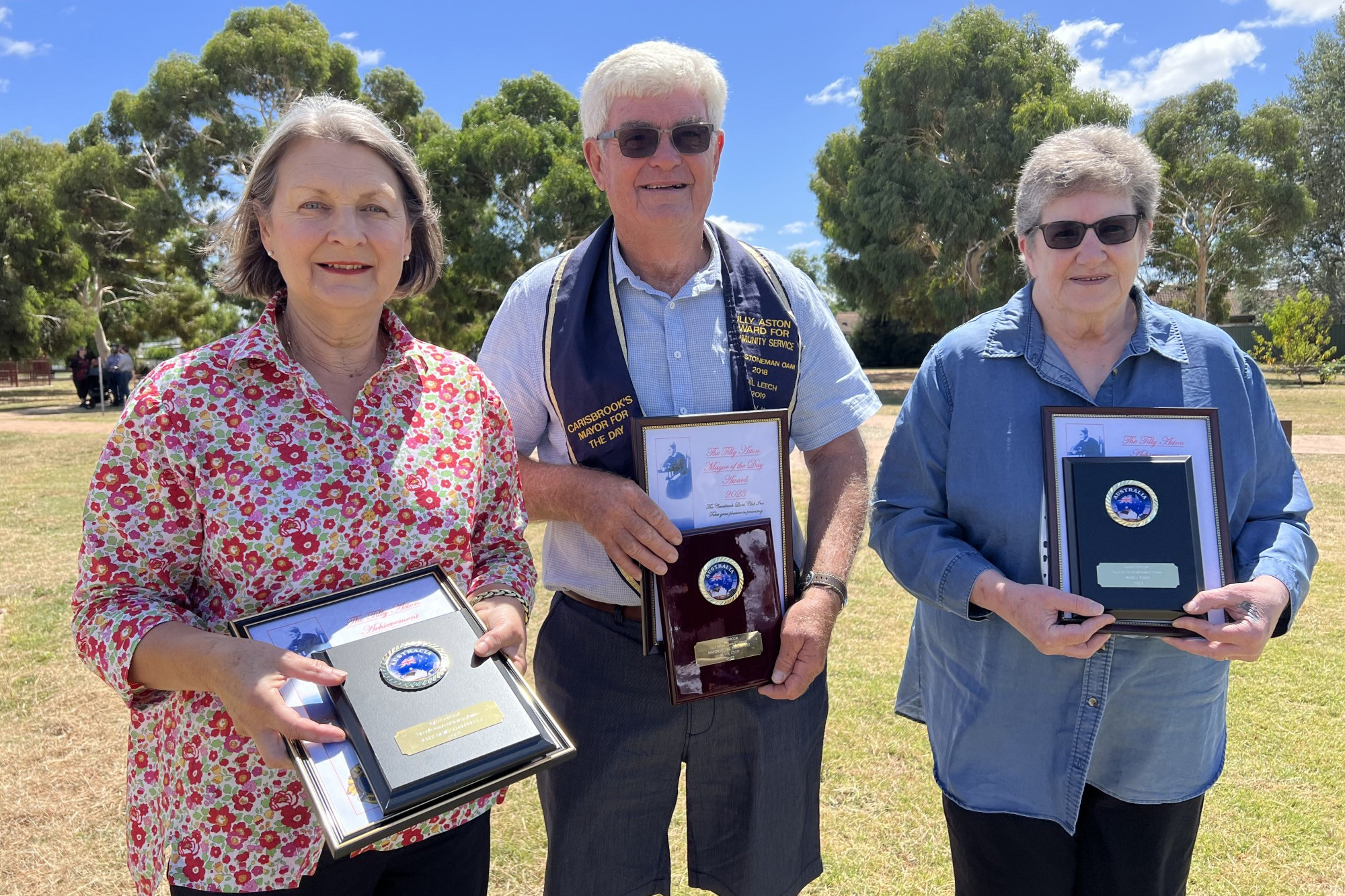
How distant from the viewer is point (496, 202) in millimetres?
25734

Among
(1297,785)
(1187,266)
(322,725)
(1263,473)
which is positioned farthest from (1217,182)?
(322,725)

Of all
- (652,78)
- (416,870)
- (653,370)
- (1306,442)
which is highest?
(652,78)

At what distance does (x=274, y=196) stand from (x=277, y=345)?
1.15 ft

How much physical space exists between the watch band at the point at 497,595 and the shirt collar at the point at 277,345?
21.6 inches

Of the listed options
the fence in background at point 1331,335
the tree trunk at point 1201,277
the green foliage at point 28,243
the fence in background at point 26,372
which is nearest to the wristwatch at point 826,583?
the tree trunk at point 1201,277

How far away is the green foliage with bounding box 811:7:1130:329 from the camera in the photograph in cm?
2536

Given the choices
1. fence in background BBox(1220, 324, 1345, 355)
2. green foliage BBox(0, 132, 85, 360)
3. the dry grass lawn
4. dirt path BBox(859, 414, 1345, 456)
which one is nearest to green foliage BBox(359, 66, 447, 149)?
green foliage BBox(0, 132, 85, 360)

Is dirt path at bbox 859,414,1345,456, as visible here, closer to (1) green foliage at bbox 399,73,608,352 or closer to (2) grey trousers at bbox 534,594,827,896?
(2) grey trousers at bbox 534,594,827,896

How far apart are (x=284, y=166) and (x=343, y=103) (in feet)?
0.65

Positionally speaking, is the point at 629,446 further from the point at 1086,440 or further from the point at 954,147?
the point at 954,147

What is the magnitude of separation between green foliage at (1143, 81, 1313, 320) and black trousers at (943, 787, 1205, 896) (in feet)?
99.4

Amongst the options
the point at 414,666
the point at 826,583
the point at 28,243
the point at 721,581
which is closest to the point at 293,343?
the point at 414,666

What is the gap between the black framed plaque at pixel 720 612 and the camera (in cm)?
206

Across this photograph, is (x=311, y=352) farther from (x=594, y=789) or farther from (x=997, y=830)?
(x=997, y=830)
